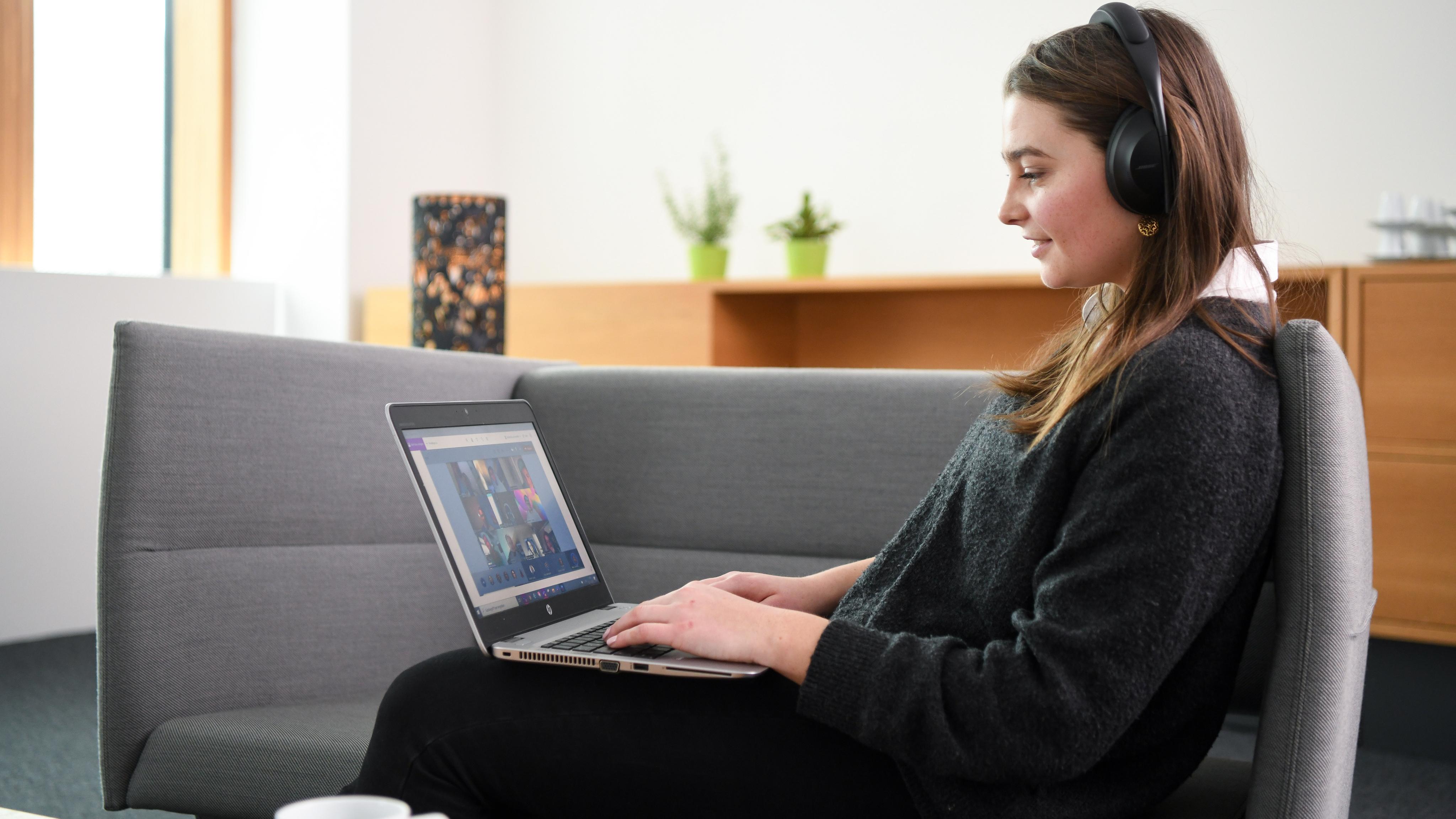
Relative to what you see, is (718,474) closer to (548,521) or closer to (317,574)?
(548,521)

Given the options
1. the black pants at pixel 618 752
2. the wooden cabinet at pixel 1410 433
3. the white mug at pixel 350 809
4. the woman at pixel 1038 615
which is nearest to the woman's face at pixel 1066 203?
the woman at pixel 1038 615

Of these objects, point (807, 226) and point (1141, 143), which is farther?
point (807, 226)

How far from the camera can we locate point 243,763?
54.4 inches

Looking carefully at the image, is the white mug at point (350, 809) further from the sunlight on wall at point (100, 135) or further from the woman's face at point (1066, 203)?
the sunlight on wall at point (100, 135)

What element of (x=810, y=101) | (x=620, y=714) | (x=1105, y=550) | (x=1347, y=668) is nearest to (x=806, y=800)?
(x=620, y=714)

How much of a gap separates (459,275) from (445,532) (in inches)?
59.9

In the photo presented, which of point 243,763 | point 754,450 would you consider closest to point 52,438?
point 243,763

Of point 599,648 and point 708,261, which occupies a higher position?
point 708,261

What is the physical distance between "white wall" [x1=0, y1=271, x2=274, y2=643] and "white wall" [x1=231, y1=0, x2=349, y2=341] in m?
0.69

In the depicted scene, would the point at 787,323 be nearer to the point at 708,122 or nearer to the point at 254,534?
the point at 708,122

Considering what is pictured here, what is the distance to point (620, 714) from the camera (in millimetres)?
1004

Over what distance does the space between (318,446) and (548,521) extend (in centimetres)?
48

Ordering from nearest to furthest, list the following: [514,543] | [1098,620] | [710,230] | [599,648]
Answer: [1098,620]
[599,648]
[514,543]
[710,230]

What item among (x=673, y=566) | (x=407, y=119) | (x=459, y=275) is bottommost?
(x=673, y=566)
